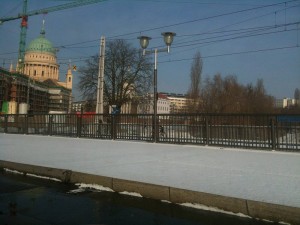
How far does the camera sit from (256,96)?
191 feet

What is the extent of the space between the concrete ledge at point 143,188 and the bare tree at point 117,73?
113 feet

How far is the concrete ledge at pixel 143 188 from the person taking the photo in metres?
6.06

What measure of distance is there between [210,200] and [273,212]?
3.34ft

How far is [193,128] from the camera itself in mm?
15594

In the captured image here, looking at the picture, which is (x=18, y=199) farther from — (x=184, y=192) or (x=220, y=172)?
(x=220, y=172)

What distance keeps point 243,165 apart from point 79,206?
5154 millimetres

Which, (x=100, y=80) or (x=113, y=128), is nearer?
(x=113, y=128)

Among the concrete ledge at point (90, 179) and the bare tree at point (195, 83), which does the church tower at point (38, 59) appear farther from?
the concrete ledge at point (90, 179)

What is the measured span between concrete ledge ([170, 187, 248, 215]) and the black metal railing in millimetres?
8427

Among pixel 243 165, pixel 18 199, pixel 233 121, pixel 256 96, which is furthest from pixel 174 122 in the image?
pixel 256 96

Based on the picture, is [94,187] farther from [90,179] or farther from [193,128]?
[193,128]

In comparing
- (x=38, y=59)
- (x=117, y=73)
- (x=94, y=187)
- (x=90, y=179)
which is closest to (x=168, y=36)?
(x=90, y=179)

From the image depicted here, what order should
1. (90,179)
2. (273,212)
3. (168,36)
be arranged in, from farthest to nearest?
1. (168,36)
2. (90,179)
3. (273,212)

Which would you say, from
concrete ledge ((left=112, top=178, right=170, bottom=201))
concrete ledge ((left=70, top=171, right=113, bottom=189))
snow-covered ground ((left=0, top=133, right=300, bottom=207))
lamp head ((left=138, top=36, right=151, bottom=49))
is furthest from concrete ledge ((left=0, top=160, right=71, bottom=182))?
lamp head ((left=138, top=36, right=151, bottom=49))
